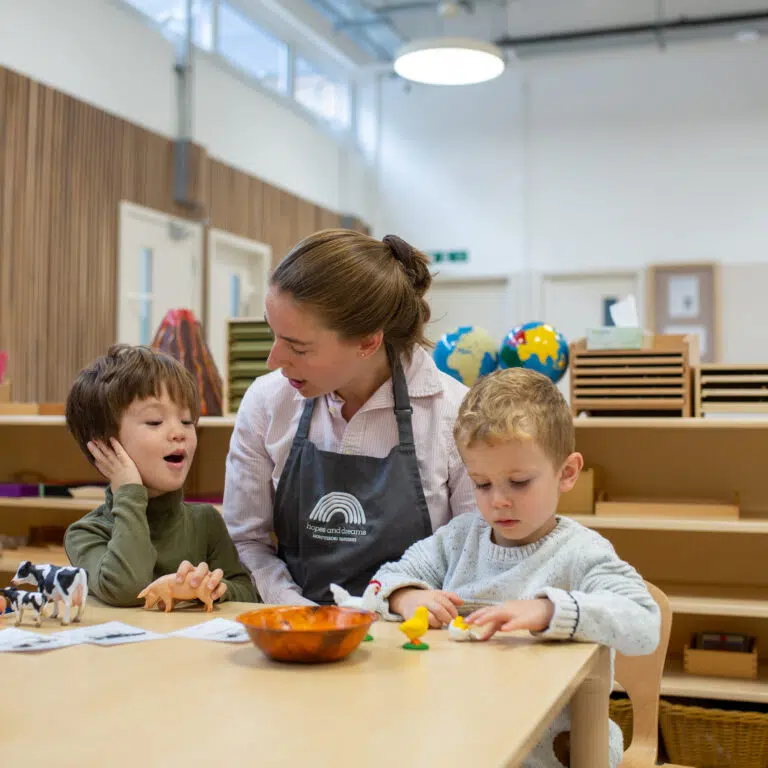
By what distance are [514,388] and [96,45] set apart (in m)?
4.83

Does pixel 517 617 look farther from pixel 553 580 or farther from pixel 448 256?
pixel 448 256

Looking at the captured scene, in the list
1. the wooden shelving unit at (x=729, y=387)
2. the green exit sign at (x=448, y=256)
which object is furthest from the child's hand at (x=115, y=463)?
the green exit sign at (x=448, y=256)

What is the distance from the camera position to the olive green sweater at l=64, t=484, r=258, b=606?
5.50 ft

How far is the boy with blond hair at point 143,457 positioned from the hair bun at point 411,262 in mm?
485

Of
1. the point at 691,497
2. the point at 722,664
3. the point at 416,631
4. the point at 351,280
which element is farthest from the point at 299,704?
the point at 691,497

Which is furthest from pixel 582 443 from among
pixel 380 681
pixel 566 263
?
pixel 566 263

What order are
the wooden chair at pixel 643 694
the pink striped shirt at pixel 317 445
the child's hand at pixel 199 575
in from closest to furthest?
1. the child's hand at pixel 199 575
2. the wooden chair at pixel 643 694
3. the pink striped shirt at pixel 317 445

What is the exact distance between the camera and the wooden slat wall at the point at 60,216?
5105 mm

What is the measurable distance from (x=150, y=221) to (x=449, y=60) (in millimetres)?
2074

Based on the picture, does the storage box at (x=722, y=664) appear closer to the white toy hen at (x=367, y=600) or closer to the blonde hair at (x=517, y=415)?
the blonde hair at (x=517, y=415)

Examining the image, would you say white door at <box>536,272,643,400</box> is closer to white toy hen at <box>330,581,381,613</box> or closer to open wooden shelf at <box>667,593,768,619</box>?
open wooden shelf at <box>667,593,768,619</box>

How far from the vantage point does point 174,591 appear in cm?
159

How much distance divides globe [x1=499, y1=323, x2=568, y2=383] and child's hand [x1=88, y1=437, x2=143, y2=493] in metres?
1.52

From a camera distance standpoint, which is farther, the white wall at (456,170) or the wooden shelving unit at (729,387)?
the white wall at (456,170)
